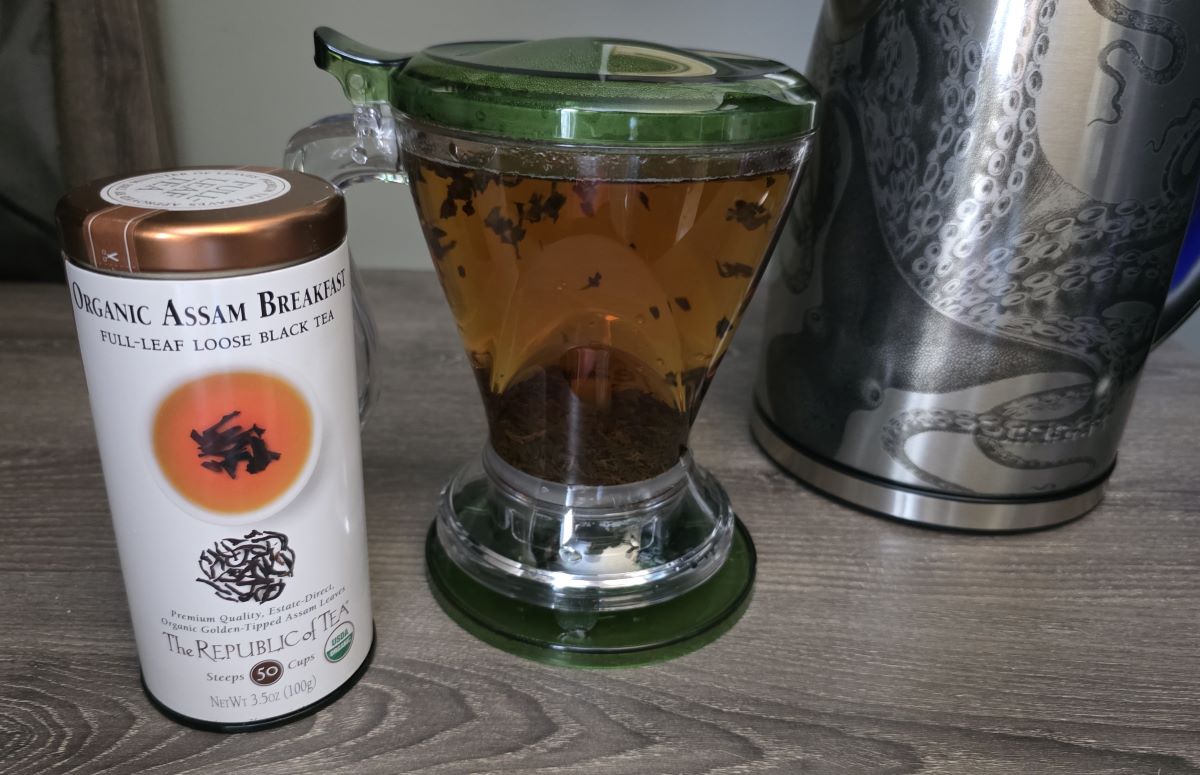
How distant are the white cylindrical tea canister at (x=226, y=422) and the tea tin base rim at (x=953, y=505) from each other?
276 mm

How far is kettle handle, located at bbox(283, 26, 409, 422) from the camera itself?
0.39 metres

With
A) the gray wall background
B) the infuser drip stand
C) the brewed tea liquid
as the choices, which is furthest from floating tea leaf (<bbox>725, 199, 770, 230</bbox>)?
the gray wall background

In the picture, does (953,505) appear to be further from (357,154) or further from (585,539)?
(357,154)

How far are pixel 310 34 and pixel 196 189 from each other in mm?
573

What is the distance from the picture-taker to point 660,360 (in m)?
0.41

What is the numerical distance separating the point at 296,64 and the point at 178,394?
0.63 m

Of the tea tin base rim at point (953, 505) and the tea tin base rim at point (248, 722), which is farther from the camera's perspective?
the tea tin base rim at point (953, 505)

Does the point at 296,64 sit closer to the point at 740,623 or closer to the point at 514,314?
the point at 514,314

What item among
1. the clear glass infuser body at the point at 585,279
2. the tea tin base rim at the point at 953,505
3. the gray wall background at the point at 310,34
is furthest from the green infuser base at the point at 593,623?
the gray wall background at the point at 310,34

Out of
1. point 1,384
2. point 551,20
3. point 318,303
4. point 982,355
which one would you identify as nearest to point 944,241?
point 982,355

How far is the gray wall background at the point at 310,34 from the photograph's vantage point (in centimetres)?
78

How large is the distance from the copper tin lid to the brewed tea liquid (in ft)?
0.27

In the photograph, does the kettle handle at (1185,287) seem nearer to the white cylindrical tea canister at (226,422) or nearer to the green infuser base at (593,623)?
the green infuser base at (593,623)

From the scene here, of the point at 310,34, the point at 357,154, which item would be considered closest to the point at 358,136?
the point at 357,154
